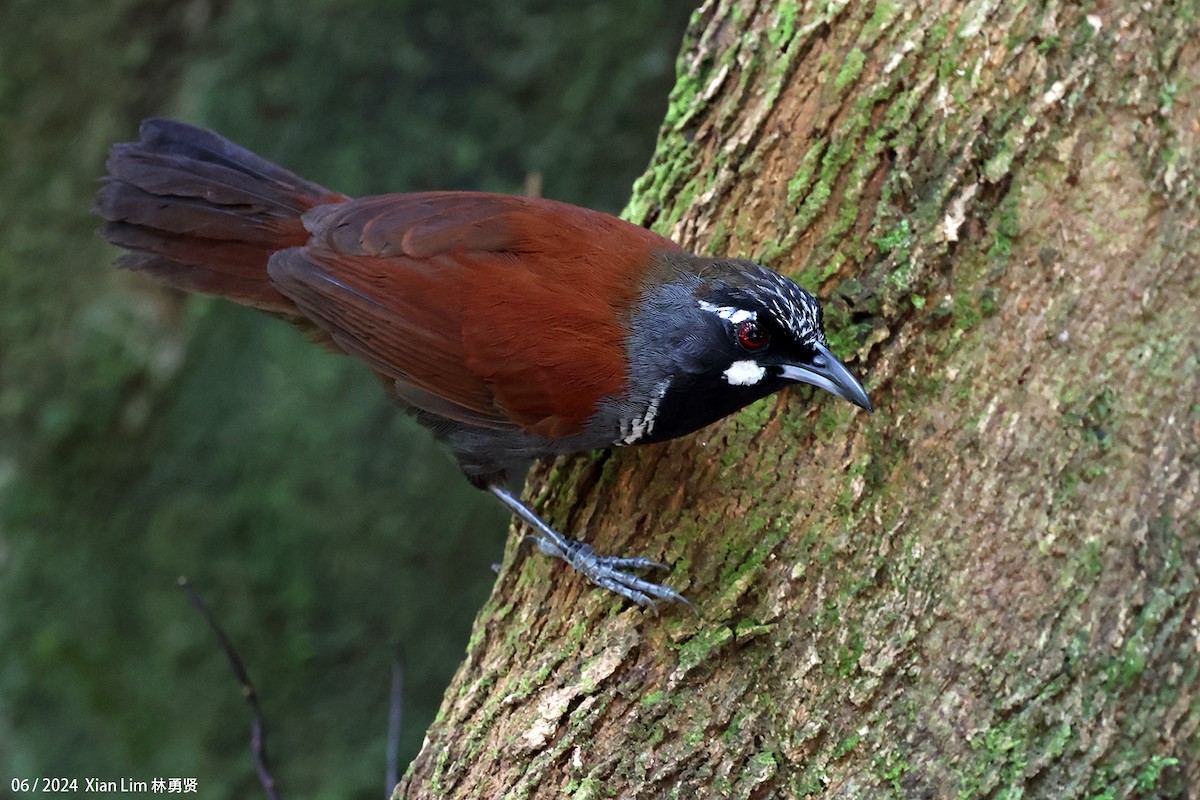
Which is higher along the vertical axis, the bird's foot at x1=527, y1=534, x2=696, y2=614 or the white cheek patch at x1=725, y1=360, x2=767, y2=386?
the white cheek patch at x1=725, y1=360, x2=767, y2=386

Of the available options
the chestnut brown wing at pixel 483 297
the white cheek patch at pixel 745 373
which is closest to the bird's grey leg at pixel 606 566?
the chestnut brown wing at pixel 483 297

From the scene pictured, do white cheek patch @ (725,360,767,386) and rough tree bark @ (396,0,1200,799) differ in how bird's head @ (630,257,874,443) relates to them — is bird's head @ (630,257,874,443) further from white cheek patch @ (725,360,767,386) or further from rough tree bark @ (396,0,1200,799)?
rough tree bark @ (396,0,1200,799)

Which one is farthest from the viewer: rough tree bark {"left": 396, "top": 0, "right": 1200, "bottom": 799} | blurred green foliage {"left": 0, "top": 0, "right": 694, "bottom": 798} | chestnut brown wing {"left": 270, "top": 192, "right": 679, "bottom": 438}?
blurred green foliage {"left": 0, "top": 0, "right": 694, "bottom": 798}

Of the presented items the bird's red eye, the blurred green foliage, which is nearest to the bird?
the bird's red eye

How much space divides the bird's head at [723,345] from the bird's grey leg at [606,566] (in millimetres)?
322

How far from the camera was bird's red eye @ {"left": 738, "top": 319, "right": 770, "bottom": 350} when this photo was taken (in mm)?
2393

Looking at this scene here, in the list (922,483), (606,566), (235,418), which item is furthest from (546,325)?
(235,418)

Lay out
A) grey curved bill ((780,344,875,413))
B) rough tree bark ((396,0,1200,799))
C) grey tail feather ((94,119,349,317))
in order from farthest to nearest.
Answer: grey tail feather ((94,119,349,317))
grey curved bill ((780,344,875,413))
rough tree bark ((396,0,1200,799))

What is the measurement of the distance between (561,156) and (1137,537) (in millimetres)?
2791

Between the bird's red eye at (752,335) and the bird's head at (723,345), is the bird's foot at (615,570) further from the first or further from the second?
the bird's red eye at (752,335)

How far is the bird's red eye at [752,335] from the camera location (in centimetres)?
239

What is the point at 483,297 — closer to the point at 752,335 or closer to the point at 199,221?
the point at 752,335

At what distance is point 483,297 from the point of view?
248 cm

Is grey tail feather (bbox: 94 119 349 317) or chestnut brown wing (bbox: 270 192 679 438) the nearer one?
chestnut brown wing (bbox: 270 192 679 438)
